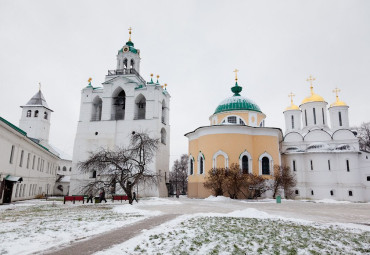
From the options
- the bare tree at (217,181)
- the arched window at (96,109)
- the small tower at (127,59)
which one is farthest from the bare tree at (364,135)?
the arched window at (96,109)

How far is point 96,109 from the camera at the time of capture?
39.5 m

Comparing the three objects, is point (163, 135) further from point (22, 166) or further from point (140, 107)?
point (22, 166)

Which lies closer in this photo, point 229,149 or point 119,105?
point 229,149

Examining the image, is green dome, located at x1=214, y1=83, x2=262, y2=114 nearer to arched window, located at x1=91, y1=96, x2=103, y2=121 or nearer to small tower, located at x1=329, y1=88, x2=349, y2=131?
small tower, located at x1=329, y1=88, x2=349, y2=131

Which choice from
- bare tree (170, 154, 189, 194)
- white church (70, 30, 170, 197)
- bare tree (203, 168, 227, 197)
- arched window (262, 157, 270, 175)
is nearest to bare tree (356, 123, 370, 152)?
arched window (262, 157, 270, 175)

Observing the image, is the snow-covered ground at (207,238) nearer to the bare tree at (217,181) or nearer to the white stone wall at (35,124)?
the bare tree at (217,181)

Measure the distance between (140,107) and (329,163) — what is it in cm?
2437

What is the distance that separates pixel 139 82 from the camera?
39.6 m

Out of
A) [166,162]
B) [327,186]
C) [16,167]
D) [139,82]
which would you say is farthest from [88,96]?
[327,186]

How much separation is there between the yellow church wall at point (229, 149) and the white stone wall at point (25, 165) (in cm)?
1570

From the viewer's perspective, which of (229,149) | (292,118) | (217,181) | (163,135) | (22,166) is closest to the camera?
(22,166)

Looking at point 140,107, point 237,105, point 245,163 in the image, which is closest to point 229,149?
point 245,163

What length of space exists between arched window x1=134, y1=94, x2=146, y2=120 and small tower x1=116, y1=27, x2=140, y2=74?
4.40m

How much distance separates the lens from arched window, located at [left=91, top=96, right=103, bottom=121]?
127 feet
